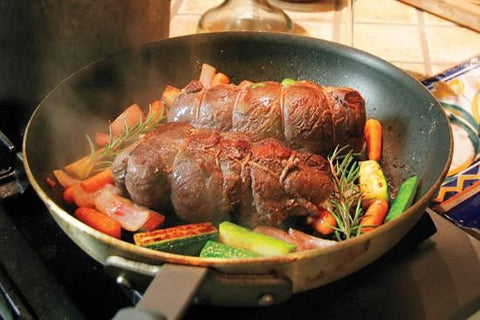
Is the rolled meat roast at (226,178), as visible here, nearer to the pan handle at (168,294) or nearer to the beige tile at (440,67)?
the pan handle at (168,294)

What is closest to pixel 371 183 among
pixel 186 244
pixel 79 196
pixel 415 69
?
pixel 186 244

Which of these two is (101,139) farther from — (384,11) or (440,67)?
(384,11)

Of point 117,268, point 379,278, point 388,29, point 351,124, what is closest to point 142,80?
point 351,124

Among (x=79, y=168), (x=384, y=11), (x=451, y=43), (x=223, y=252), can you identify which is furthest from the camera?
(x=384, y=11)

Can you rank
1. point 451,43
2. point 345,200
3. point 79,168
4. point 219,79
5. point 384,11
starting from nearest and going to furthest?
point 345,200
point 79,168
point 219,79
point 451,43
point 384,11

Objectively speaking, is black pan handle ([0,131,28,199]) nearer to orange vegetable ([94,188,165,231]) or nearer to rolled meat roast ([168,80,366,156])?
orange vegetable ([94,188,165,231])
